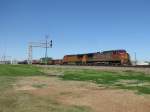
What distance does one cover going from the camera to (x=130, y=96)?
19000 millimetres

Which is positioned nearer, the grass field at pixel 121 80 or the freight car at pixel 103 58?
the grass field at pixel 121 80

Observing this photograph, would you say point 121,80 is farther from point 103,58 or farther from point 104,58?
point 103,58

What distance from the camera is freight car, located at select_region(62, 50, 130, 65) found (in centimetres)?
6636

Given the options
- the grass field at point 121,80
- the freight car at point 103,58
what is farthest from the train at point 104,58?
the grass field at point 121,80

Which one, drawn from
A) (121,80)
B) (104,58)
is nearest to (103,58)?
(104,58)

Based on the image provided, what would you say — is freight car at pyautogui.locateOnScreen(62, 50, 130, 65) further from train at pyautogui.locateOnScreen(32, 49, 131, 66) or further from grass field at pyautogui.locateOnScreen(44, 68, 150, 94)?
grass field at pyautogui.locateOnScreen(44, 68, 150, 94)

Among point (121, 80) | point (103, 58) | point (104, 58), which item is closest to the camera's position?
point (121, 80)

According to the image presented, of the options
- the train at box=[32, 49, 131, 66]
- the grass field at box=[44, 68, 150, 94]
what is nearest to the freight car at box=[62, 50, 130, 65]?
the train at box=[32, 49, 131, 66]

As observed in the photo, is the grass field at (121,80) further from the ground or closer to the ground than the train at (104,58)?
closer to the ground

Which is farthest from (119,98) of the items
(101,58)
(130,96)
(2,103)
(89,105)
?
(101,58)

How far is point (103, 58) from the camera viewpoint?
240 feet

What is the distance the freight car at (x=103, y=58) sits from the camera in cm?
6636

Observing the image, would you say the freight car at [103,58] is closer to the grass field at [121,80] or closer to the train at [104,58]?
the train at [104,58]

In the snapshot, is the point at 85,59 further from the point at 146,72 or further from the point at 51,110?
the point at 51,110
